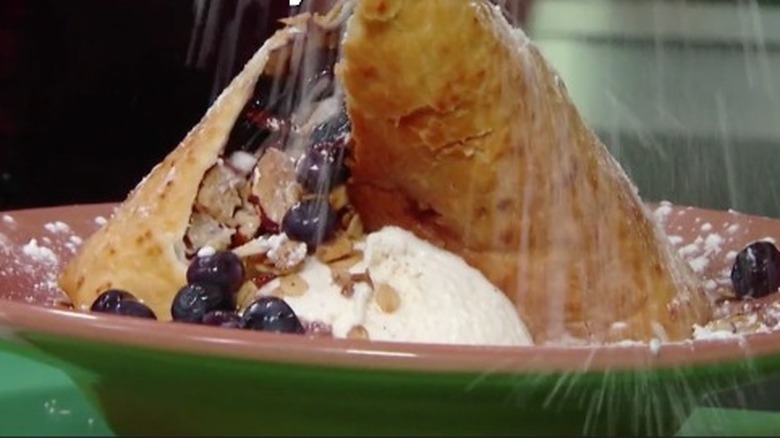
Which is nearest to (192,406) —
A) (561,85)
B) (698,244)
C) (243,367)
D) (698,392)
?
(243,367)

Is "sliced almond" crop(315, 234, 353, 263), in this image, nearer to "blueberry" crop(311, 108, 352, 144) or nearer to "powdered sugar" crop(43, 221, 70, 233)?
"blueberry" crop(311, 108, 352, 144)

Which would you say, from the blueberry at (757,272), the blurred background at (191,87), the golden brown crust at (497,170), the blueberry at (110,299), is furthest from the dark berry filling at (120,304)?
the blurred background at (191,87)

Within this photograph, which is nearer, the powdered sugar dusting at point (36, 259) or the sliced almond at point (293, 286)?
the sliced almond at point (293, 286)

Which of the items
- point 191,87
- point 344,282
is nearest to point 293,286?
point 344,282

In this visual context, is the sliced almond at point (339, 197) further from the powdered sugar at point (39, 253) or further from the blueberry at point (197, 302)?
the powdered sugar at point (39, 253)

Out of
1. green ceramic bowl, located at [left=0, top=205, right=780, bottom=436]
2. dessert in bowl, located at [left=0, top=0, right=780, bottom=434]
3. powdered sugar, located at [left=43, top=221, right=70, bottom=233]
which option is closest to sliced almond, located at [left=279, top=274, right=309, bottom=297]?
dessert in bowl, located at [left=0, top=0, right=780, bottom=434]

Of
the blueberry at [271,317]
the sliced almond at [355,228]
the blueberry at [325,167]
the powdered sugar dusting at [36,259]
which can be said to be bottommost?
the powdered sugar dusting at [36,259]
